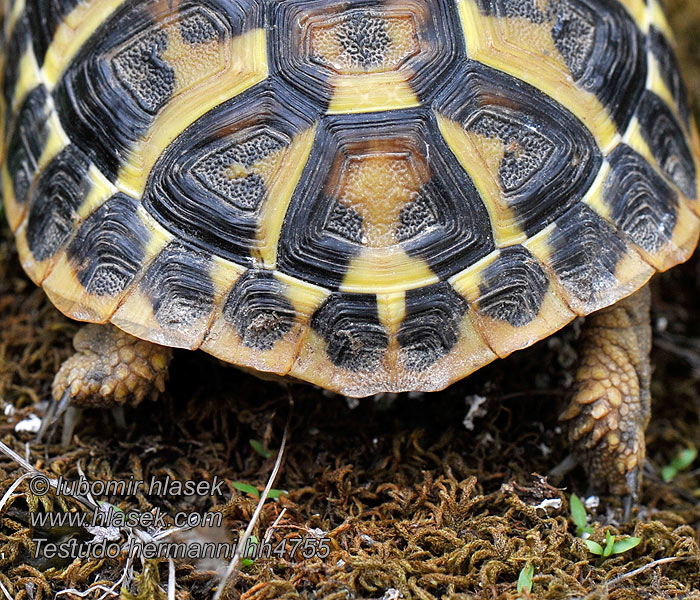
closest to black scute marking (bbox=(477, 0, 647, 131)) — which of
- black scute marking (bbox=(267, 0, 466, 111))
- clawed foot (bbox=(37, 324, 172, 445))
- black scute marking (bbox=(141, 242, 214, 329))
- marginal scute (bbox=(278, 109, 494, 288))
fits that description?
black scute marking (bbox=(267, 0, 466, 111))

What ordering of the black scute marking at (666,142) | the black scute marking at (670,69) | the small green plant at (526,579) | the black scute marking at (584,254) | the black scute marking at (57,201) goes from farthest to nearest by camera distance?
1. the black scute marking at (670,69)
2. the black scute marking at (666,142)
3. the black scute marking at (57,201)
4. the black scute marking at (584,254)
5. the small green plant at (526,579)

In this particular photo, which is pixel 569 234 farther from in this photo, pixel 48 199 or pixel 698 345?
pixel 48 199

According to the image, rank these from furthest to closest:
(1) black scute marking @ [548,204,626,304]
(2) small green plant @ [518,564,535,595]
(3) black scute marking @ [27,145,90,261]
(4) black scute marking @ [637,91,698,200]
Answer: (4) black scute marking @ [637,91,698,200], (3) black scute marking @ [27,145,90,261], (1) black scute marking @ [548,204,626,304], (2) small green plant @ [518,564,535,595]

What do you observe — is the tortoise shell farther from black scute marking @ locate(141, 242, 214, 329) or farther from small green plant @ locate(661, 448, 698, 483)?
small green plant @ locate(661, 448, 698, 483)

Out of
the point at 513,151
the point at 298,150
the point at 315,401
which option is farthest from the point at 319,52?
the point at 315,401

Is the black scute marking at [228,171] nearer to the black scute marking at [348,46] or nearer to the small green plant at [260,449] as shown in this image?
the black scute marking at [348,46]

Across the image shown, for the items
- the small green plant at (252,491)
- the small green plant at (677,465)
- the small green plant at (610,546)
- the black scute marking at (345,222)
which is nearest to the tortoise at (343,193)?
the black scute marking at (345,222)

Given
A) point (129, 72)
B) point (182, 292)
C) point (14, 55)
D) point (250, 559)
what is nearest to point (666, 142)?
point (182, 292)
